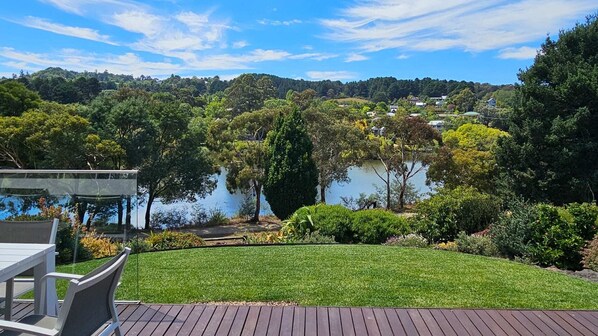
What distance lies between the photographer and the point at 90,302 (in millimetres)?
1993

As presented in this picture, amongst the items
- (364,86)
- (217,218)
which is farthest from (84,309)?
(364,86)

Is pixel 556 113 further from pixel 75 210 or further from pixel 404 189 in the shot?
pixel 75 210

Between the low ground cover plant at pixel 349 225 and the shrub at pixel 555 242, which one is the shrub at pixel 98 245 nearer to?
the shrub at pixel 555 242

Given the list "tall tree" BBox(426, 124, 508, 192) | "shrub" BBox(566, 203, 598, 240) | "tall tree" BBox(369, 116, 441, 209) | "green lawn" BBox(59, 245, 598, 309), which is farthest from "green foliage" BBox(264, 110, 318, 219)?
"shrub" BBox(566, 203, 598, 240)

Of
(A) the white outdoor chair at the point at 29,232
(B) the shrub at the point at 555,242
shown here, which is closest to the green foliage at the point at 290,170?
(B) the shrub at the point at 555,242

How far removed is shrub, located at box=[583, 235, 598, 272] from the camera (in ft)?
17.8

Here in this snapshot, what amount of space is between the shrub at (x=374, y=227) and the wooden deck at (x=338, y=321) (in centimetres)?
531

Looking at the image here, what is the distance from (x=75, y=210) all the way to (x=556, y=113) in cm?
1752

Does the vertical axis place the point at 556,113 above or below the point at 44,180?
above

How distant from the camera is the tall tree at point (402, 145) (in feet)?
69.7

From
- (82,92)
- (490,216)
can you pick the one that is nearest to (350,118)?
(490,216)

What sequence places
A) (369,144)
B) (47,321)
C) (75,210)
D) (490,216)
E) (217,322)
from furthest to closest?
(369,144), (490,216), (75,210), (217,322), (47,321)

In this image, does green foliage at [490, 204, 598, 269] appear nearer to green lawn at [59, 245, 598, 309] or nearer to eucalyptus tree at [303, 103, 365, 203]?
green lawn at [59, 245, 598, 309]

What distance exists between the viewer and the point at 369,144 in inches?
838
